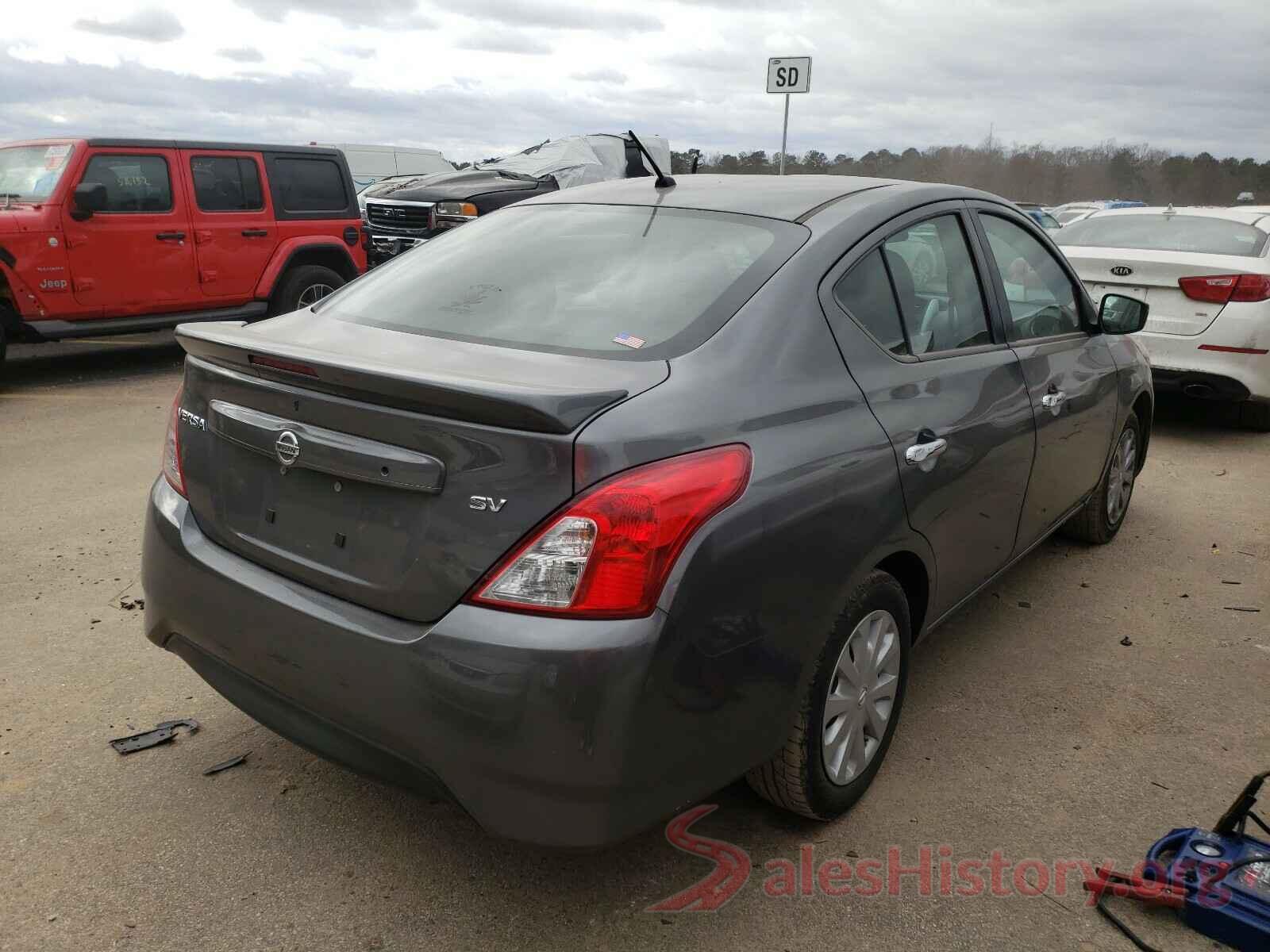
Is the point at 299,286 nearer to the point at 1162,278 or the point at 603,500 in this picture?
the point at 1162,278

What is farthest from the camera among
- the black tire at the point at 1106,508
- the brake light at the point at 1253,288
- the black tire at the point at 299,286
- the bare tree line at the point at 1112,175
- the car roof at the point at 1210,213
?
the bare tree line at the point at 1112,175

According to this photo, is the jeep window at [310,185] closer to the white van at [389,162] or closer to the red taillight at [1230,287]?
the red taillight at [1230,287]

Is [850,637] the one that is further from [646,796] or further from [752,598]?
[646,796]

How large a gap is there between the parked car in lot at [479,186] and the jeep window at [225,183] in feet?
6.43

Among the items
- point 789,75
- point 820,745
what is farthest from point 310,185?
point 820,745

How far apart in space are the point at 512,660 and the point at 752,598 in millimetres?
520

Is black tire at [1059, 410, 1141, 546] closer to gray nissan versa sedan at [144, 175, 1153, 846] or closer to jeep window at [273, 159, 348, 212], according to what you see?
gray nissan versa sedan at [144, 175, 1153, 846]

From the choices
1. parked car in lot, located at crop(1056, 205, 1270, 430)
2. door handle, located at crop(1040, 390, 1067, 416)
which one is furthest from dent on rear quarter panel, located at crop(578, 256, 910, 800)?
parked car in lot, located at crop(1056, 205, 1270, 430)

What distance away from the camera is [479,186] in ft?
39.0

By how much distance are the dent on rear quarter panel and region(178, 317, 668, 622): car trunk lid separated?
128mm

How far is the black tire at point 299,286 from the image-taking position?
965 cm

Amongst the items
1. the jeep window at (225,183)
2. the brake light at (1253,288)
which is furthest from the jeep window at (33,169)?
the brake light at (1253,288)

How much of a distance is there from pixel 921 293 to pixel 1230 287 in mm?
4794

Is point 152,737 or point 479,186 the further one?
point 479,186
